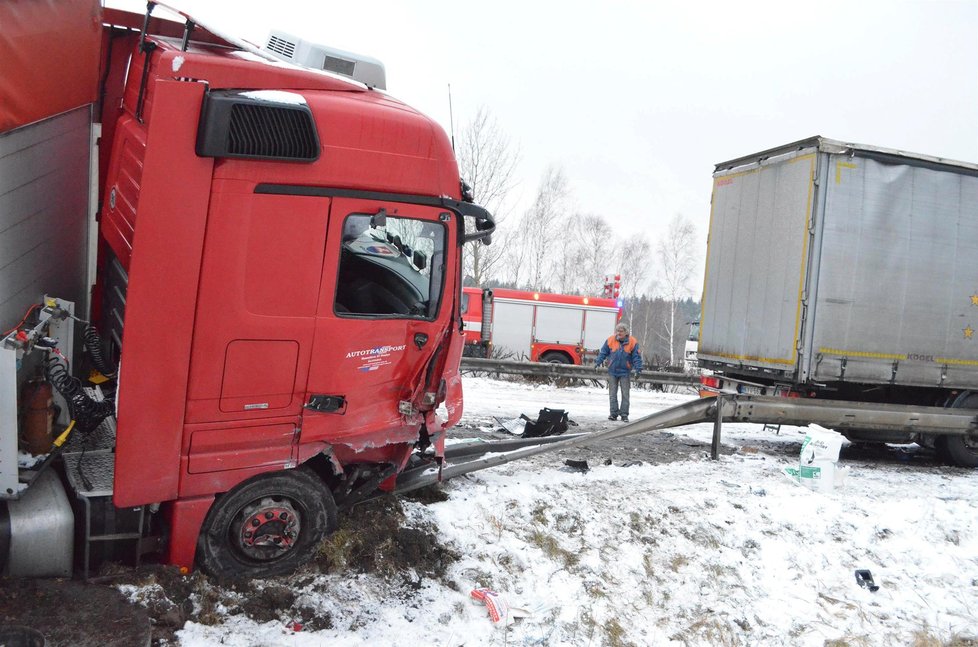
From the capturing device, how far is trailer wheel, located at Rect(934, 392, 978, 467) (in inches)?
360

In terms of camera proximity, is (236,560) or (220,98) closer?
(220,98)

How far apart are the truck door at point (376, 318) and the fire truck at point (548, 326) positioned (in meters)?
15.4

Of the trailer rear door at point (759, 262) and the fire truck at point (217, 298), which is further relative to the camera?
the trailer rear door at point (759, 262)

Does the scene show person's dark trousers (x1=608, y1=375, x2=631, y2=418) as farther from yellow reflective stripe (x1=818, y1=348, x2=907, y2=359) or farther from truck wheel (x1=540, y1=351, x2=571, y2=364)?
truck wheel (x1=540, y1=351, x2=571, y2=364)

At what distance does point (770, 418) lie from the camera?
813 cm

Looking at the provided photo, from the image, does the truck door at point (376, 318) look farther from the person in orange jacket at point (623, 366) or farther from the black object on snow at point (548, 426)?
the person in orange jacket at point (623, 366)

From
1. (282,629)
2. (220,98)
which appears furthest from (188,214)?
(282,629)

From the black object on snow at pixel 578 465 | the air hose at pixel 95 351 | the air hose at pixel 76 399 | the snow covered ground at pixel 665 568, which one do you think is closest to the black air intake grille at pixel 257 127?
the air hose at pixel 76 399

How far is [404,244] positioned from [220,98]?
1.46 metres

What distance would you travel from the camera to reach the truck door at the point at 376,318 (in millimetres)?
4234

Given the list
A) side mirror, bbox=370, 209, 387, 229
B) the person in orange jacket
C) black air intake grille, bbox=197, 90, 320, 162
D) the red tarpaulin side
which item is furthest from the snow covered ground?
the person in orange jacket

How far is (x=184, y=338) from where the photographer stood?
12.4ft

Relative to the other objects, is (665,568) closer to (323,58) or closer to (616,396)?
(323,58)

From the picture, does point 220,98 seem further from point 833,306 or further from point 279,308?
point 833,306
